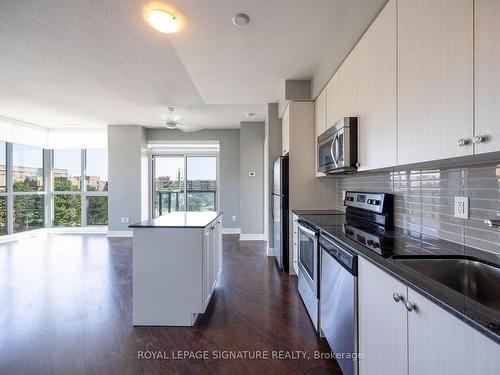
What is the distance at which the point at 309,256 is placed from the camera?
222 cm

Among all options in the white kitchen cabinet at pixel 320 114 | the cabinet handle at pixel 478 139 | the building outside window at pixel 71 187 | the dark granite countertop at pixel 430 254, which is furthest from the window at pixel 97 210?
the cabinet handle at pixel 478 139

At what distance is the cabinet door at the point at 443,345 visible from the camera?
645mm

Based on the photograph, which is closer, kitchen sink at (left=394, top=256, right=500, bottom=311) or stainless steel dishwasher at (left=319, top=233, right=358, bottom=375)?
kitchen sink at (left=394, top=256, right=500, bottom=311)

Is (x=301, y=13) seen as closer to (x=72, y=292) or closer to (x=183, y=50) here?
(x=183, y=50)

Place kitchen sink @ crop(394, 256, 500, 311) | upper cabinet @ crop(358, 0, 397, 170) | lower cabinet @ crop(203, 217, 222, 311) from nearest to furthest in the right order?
kitchen sink @ crop(394, 256, 500, 311) < upper cabinet @ crop(358, 0, 397, 170) < lower cabinet @ crop(203, 217, 222, 311)

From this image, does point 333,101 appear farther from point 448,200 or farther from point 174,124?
point 174,124

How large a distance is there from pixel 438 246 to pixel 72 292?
3570 millimetres

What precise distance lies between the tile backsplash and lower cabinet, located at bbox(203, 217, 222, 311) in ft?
5.25

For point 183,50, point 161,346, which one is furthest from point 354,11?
point 161,346

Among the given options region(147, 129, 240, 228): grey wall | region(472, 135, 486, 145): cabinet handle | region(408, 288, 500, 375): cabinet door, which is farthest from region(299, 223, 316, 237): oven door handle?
region(147, 129, 240, 228): grey wall

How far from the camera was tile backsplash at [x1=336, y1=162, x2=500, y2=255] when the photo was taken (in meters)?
1.21

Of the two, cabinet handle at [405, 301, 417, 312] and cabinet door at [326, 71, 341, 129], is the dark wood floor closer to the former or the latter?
cabinet handle at [405, 301, 417, 312]

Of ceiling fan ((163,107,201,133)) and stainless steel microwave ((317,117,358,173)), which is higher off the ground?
ceiling fan ((163,107,201,133))

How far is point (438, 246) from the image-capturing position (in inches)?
53.4
